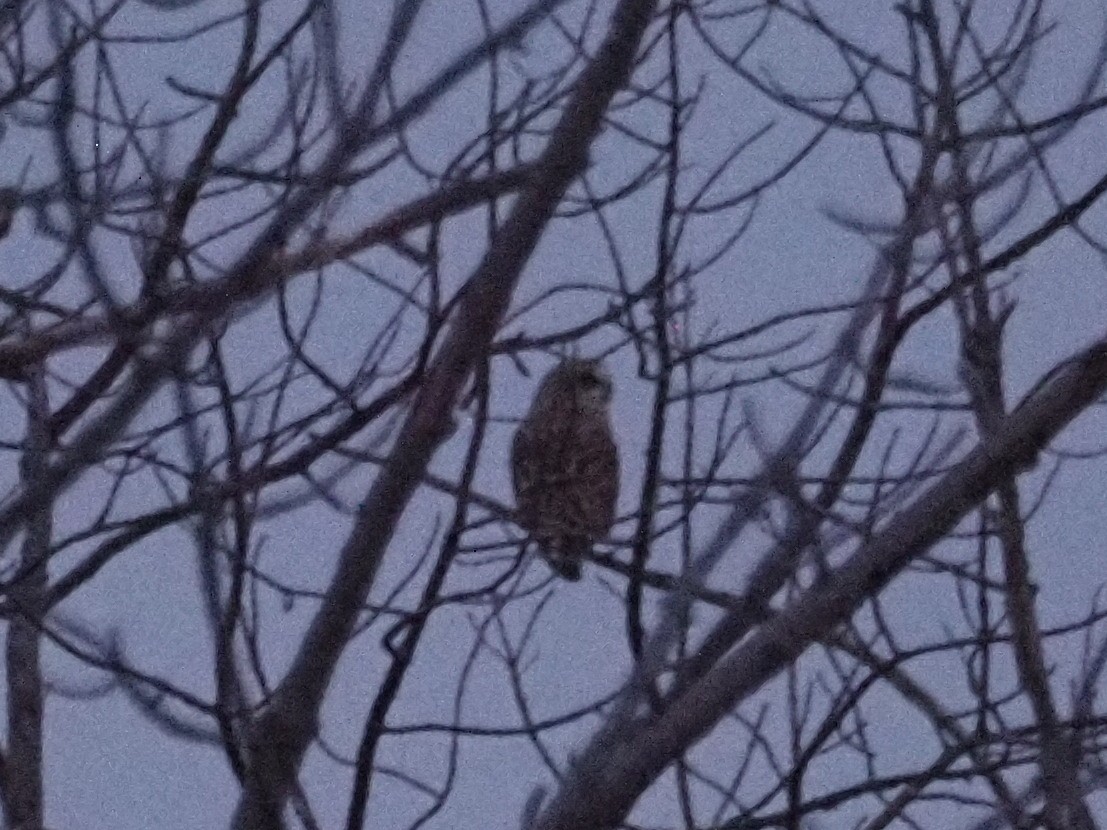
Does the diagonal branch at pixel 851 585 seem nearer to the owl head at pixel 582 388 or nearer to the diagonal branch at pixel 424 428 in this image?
the diagonal branch at pixel 424 428

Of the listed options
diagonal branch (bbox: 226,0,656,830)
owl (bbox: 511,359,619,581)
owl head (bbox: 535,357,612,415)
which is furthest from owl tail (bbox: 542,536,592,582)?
diagonal branch (bbox: 226,0,656,830)

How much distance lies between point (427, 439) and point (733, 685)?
0.43 metres

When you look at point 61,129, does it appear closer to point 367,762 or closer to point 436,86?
point 436,86

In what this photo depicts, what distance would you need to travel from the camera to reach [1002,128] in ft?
10.4

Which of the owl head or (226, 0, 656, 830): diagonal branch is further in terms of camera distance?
the owl head

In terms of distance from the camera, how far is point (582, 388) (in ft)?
18.2

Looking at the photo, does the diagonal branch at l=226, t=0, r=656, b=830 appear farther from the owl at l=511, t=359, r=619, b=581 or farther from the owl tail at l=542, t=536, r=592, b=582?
the owl at l=511, t=359, r=619, b=581

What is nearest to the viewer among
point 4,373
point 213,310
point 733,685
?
point 213,310

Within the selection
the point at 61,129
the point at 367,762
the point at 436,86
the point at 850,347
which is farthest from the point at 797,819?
the point at 61,129

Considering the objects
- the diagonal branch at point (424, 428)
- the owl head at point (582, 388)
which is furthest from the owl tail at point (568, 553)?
the diagonal branch at point (424, 428)

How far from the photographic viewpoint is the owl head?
5332 millimetres

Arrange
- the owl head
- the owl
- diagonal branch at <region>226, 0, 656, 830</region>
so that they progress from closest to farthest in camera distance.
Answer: diagonal branch at <region>226, 0, 656, 830</region>, the owl, the owl head

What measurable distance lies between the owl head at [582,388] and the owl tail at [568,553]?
79cm

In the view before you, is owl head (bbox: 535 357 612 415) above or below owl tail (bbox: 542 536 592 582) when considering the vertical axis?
above
